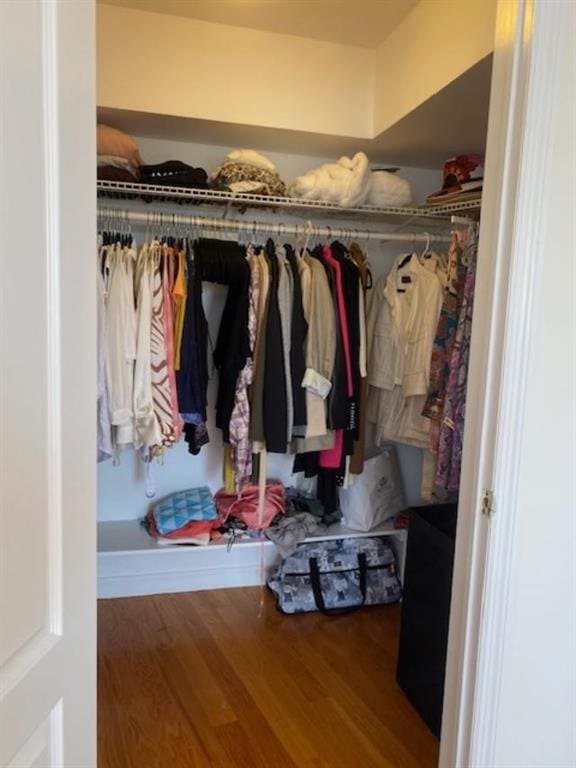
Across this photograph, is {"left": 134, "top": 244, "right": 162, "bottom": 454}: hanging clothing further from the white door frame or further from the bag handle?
the white door frame

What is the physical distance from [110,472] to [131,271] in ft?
3.50

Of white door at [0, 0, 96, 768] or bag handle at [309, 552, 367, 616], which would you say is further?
bag handle at [309, 552, 367, 616]

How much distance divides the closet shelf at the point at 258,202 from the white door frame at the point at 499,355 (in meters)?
1.18

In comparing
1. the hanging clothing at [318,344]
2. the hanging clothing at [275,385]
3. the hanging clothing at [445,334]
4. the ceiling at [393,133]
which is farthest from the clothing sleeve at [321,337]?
the ceiling at [393,133]

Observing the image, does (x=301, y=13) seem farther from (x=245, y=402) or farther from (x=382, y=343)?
(x=245, y=402)

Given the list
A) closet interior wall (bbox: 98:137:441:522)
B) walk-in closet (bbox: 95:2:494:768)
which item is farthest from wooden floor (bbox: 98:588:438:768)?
closet interior wall (bbox: 98:137:441:522)

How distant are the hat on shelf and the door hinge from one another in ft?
5.14

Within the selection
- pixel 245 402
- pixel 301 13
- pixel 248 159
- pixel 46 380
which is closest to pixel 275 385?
pixel 245 402

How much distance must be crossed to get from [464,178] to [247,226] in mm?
955

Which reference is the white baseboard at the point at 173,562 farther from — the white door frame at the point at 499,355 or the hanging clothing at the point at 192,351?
the white door frame at the point at 499,355

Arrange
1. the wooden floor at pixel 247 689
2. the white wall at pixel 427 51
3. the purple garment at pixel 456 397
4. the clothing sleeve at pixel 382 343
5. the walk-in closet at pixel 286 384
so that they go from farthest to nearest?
the clothing sleeve at pixel 382 343
the purple garment at pixel 456 397
the wooden floor at pixel 247 689
the white wall at pixel 427 51
the walk-in closet at pixel 286 384

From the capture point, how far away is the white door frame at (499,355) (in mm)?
1226

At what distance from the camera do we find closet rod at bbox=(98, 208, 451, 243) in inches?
Result: 99.0

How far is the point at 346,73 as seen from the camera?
8.43ft
